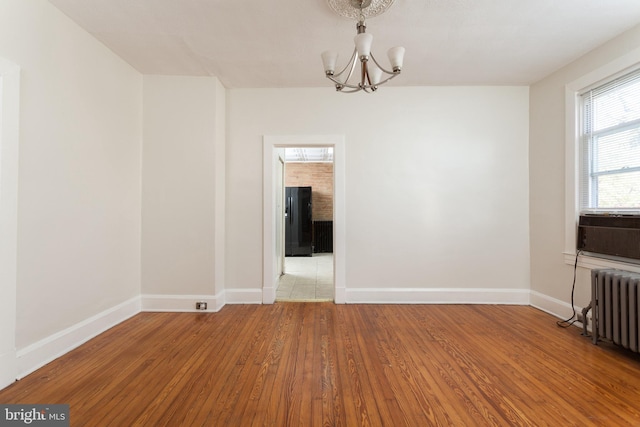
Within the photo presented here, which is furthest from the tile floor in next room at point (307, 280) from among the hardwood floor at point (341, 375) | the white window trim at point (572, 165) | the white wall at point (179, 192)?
the white window trim at point (572, 165)

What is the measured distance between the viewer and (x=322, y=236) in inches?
301

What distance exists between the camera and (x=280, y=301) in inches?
135

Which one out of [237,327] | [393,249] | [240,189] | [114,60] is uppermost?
[114,60]

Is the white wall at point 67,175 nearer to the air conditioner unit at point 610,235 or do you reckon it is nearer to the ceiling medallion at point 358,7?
the ceiling medallion at point 358,7

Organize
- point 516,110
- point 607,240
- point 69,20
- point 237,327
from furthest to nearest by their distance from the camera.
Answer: point 516,110, point 237,327, point 607,240, point 69,20

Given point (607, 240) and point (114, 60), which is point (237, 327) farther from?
point (607, 240)

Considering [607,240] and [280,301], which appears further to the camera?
[280,301]

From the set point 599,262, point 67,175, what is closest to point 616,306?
point 599,262

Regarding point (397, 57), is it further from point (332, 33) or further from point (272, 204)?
point (272, 204)

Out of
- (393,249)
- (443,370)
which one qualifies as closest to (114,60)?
(393,249)

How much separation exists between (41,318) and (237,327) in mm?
1407

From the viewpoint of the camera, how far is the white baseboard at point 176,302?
3.08 metres

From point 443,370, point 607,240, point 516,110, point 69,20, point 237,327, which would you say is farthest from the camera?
point 516,110

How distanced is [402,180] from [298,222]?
420cm
